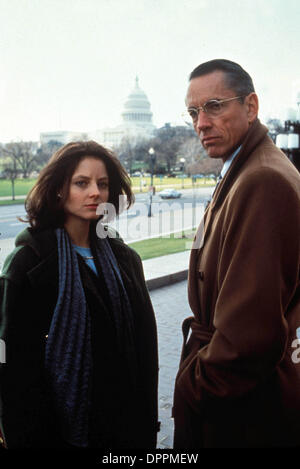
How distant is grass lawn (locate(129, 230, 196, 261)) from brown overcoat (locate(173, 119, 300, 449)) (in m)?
7.69

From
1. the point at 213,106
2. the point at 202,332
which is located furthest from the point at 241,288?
the point at 213,106

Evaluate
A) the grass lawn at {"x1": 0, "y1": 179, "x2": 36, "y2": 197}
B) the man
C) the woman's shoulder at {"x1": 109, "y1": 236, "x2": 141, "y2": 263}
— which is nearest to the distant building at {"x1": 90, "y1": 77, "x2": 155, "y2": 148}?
the grass lawn at {"x1": 0, "y1": 179, "x2": 36, "y2": 197}

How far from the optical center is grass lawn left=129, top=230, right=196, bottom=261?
10.1m

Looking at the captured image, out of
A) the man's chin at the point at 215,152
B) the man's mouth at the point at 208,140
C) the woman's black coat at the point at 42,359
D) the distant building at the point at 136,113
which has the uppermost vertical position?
the distant building at the point at 136,113

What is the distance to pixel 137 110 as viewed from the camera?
112812mm

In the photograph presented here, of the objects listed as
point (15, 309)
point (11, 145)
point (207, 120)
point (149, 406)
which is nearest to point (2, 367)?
point (15, 309)

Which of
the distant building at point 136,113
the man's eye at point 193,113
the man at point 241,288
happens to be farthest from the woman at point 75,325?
the distant building at point 136,113

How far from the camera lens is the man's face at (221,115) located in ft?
5.81

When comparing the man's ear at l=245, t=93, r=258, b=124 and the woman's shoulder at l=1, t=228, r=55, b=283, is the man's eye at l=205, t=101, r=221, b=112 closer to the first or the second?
the man's ear at l=245, t=93, r=258, b=124

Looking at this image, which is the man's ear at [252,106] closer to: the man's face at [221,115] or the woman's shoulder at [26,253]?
the man's face at [221,115]

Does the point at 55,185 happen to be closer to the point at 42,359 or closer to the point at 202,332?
the point at 42,359

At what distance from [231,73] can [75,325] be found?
1225mm

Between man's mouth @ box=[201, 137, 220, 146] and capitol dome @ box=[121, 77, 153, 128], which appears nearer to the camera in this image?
man's mouth @ box=[201, 137, 220, 146]
